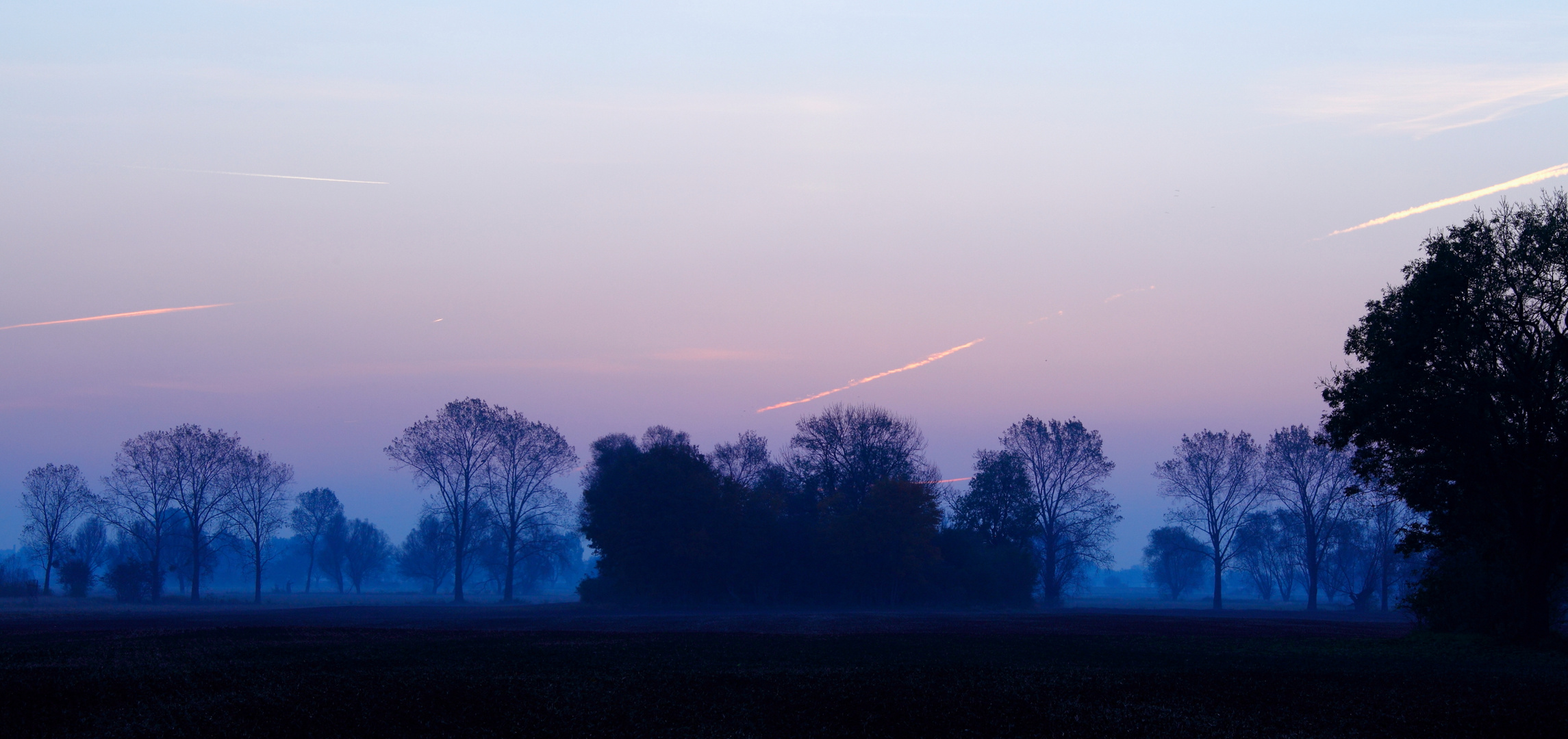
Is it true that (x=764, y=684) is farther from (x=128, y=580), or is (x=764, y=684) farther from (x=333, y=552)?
(x=333, y=552)

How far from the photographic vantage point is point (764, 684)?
64.1 feet

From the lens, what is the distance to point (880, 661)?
24141 millimetres

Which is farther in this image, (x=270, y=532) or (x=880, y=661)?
(x=270, y=532)

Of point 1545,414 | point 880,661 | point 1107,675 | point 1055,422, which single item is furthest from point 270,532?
point 1545,414

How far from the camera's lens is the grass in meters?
14.5

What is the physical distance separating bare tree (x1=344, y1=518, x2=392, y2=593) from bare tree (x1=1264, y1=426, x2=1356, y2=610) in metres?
124

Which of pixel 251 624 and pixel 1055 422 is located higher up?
pixel 1055 422

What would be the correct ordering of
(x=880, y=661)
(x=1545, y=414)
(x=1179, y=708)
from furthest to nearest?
(x=1545, y=414), (x=880, y=661), (x=1179, y=708)

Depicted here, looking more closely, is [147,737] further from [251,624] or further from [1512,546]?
[1512,546]

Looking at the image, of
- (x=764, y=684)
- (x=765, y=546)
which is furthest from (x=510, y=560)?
(x=764, y=684)

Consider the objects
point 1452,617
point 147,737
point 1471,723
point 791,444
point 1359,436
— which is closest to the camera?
point 147,737

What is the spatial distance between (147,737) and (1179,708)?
15438 millimetres

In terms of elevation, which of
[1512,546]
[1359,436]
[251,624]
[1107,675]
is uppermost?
[1359,436]

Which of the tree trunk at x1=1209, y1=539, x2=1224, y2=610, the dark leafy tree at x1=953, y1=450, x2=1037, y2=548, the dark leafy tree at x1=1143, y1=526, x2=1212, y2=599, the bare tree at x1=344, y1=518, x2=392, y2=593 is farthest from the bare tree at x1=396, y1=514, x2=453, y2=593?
the dark leafy tree at x1=1143, y1=526, x2=1212, y2=599
